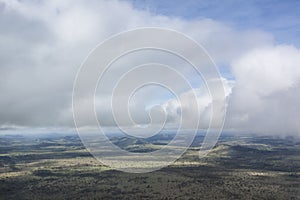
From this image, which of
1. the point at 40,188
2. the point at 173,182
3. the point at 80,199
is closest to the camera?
the point at 80,199

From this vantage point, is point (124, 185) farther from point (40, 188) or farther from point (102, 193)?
point (40, 188)

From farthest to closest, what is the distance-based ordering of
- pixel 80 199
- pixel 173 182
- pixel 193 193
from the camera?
pixel 173 182 → pixel 193 193 → pixel 80 199

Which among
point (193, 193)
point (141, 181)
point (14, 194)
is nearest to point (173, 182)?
point (141, 181)

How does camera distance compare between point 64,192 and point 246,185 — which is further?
point 246,185

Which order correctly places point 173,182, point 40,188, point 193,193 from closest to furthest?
point 193,193
point 40,188
point 173,182

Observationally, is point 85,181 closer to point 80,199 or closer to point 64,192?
point 64,192

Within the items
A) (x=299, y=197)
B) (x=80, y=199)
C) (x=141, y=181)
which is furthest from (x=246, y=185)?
(x=80, y=199)

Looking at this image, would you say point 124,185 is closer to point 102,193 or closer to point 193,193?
point 102,193

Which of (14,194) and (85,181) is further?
(85,181)

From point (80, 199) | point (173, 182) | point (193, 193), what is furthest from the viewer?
point (173, 182)
